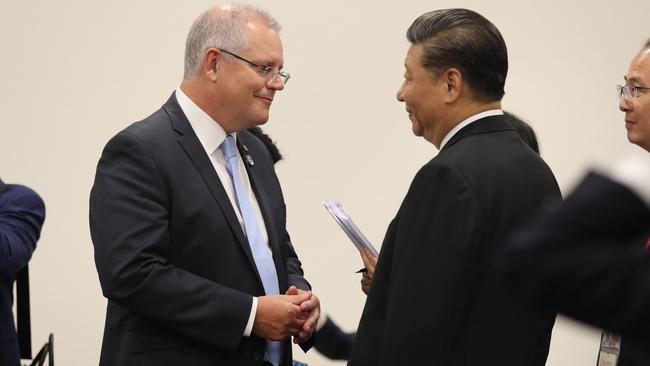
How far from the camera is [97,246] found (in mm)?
2312

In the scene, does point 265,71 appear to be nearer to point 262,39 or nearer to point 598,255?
point 262,39

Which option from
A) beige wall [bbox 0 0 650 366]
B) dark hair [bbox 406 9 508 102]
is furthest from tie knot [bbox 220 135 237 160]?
beige wall [bbox 0 0 650 366]

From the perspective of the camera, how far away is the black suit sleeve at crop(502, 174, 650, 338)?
35.6 inches

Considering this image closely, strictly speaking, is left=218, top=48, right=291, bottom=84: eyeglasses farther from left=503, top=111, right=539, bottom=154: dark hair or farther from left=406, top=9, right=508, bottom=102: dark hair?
left=503, top=111, right=539, bottom=154: dark hair

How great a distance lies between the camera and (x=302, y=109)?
4.54 metres

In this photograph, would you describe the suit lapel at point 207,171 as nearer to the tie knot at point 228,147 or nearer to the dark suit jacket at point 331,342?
the tie knot at point 228,147

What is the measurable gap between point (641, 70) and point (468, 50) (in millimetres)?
849

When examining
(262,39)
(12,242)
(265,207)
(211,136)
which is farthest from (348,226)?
(12,242)

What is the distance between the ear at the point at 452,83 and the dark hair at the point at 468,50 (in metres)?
0.01

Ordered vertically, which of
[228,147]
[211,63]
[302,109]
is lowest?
[228,147]

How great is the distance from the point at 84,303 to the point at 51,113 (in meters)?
0.97

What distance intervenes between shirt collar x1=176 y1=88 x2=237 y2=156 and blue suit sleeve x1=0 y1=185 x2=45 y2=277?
82 centimetres

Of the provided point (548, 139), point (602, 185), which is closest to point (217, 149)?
point (602, 185)

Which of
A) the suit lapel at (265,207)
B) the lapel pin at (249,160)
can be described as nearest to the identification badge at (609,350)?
the suit lapel at (265,207)
